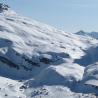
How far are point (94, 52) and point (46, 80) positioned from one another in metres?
24.6

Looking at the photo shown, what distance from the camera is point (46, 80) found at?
204ft

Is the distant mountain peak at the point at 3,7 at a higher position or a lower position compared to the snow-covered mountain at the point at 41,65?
higher

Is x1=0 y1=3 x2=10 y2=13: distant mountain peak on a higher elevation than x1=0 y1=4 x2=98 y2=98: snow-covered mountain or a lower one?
higher

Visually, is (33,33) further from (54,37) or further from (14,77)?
(14,77)

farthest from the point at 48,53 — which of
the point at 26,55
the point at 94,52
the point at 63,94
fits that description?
the point at 63,94

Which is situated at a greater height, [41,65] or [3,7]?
[3,7]

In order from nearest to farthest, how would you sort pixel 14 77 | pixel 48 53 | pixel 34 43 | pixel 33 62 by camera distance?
pixel 14 77, pixel 33 62, pixel 48 53, pixel 34 43

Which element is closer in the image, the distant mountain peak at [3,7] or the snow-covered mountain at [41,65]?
the snow-covered mountain at [41,65]

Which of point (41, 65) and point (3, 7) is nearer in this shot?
point (41, 65)

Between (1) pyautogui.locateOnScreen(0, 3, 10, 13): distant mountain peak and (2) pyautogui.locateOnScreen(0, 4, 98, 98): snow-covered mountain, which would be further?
(1) pyautogui.locateOnScreen(0, 3, 10, 13): distant mountain peak

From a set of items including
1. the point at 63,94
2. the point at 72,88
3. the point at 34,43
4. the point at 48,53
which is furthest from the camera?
the point at 34,43

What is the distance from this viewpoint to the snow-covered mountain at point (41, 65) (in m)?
56.8

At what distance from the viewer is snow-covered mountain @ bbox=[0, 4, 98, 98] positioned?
56750 millimetres

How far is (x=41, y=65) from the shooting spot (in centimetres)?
7131
